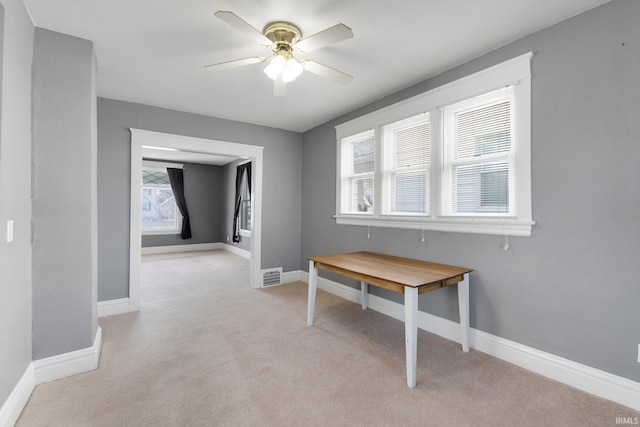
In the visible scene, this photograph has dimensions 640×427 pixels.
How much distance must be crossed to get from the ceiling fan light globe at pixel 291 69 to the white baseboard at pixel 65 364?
253cm

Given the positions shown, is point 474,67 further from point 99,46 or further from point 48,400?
point 48,400

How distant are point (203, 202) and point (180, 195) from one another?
2.12ft

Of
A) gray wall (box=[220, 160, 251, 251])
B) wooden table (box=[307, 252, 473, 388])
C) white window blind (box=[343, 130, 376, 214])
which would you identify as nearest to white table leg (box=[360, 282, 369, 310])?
wooden table (box=[307, 252, 473, 388])

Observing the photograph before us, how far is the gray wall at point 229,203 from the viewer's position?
7569mm

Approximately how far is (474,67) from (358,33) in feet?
3.66

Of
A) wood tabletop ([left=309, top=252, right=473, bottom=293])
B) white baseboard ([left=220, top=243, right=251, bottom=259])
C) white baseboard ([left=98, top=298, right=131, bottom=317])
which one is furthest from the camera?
white baseboard ([left=220, top=243, right=251, bottom=259])

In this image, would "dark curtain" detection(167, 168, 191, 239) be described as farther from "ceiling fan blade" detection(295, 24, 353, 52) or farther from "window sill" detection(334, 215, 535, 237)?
"ceiling fan blade" detection(295, 24, 353, 52)

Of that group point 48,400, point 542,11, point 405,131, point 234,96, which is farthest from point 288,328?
point 542,11

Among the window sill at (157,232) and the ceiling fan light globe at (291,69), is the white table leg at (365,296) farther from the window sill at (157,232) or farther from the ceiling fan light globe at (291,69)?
the window sill at (157,232)

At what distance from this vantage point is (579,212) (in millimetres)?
1857

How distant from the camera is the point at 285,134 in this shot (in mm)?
4578

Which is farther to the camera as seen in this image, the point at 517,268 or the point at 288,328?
the point at 288,328

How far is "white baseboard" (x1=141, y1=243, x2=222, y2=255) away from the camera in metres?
7.23

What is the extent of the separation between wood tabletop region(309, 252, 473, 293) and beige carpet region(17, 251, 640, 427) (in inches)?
25.3
